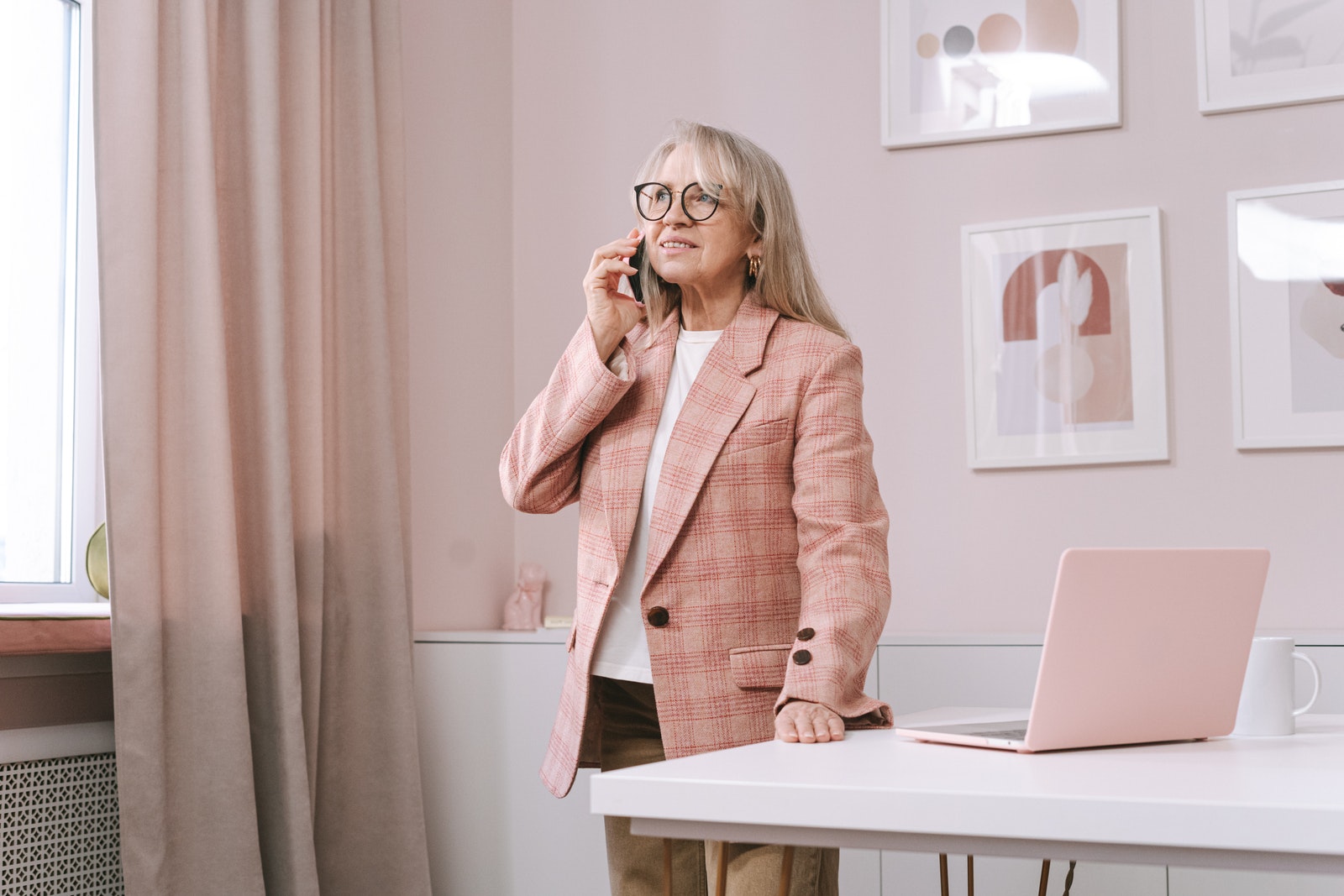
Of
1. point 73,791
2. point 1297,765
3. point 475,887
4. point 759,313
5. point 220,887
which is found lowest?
point 475,887

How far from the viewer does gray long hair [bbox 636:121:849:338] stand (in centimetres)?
158

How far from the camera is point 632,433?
156 centimetres

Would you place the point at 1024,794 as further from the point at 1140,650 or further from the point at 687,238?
the point at 687,238

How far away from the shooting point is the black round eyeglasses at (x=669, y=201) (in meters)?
1.56

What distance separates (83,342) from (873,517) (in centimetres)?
148

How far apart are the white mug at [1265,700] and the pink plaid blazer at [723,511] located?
37 centimetres

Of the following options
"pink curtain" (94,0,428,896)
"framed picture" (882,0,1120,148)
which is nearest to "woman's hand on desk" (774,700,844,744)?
"pink curtain" (94,0,428,896)

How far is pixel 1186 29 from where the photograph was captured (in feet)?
9.07

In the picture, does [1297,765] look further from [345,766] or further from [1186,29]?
[1186,29]

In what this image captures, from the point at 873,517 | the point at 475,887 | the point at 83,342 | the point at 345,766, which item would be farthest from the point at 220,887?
the point at 873,517

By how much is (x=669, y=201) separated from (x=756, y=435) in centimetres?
32

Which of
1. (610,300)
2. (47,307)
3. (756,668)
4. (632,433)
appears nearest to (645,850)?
(756,668)

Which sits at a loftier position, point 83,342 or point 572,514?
point 83,342

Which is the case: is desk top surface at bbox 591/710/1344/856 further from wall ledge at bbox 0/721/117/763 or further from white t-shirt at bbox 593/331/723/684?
wall ledge at bbox 0/721/117/763
